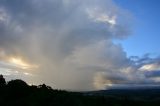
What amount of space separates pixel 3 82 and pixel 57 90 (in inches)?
1526

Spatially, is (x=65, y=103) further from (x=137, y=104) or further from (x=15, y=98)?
(x=137, y=104)

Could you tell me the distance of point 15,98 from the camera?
127 metres

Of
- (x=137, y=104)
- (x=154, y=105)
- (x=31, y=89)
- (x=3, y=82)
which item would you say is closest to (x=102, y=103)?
(x=137, y=104)

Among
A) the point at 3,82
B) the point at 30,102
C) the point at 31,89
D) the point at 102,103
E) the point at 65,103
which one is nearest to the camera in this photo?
the point at 65,103

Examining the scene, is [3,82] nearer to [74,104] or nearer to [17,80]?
[17,80]

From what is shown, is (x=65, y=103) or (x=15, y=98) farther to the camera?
(x=15, y=98)

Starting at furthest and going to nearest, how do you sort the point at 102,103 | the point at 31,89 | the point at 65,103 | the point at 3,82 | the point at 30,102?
the point at 3,82, the point at 31,89, the point at 102,103, the point at 30,102, the point at 65,103

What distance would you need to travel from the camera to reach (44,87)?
491 feet

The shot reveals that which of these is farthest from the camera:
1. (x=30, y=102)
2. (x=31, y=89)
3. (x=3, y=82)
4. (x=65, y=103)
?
(x=3, y=82)

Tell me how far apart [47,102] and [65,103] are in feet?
44.5

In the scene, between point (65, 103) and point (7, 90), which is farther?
point (7, 90)

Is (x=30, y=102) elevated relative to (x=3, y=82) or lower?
lower

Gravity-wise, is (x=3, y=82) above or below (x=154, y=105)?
above

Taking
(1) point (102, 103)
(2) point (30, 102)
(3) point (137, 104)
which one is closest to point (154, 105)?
(3) point (137, 104)
